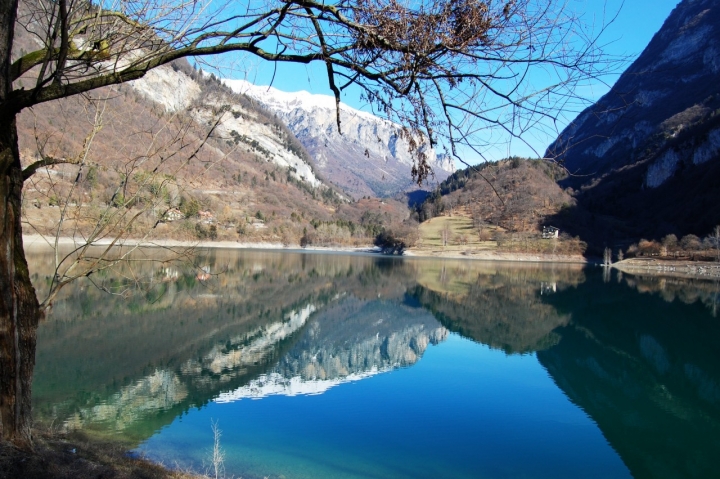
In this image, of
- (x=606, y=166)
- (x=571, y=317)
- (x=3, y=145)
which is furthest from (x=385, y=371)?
(x=606, y=166)

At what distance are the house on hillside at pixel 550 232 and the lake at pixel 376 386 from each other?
233 ft

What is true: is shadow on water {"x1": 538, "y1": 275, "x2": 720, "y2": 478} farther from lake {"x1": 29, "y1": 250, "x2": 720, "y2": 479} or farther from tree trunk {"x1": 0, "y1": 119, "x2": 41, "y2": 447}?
tree trunk {"x1": 0, "y1": 119, "x2": 41, "y2": 447}

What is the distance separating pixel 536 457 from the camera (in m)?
9.13

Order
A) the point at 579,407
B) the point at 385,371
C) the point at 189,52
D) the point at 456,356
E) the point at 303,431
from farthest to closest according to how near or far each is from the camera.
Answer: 1. the point at 456,356
2. the point at 385,371
3. the point at 579,407
4. the point at 303,431
5. the point at 189,52

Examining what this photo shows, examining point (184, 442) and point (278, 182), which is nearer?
point (184, 442)

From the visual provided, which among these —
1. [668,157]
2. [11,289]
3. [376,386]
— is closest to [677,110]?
Answer: [668,157]

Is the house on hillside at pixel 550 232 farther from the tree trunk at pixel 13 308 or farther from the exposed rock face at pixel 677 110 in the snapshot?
the tree trunk at pixel 13 308

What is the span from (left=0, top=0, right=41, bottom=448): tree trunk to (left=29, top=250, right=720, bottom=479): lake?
2.30ft

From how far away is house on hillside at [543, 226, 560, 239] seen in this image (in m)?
96.1

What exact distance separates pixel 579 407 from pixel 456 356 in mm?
5574

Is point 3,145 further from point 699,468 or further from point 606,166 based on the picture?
point 606,166

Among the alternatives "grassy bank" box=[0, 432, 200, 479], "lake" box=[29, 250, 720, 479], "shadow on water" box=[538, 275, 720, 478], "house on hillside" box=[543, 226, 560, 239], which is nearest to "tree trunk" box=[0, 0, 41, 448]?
"grassy bank" box=[0, 432, 200, 479]

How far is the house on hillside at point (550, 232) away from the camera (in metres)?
96.1

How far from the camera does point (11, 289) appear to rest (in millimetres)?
2695
